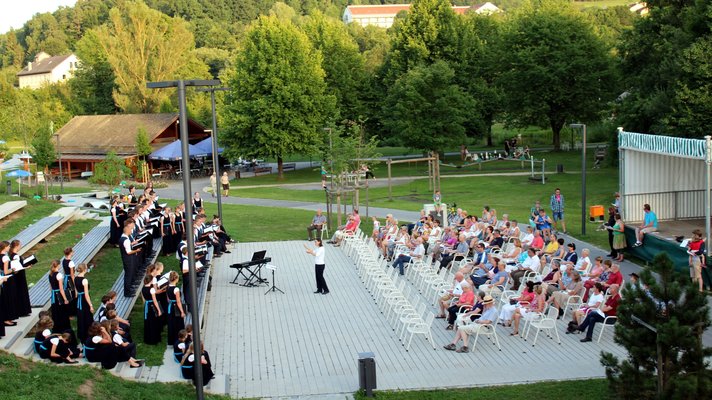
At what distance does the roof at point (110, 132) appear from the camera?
191 feet

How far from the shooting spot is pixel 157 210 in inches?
938

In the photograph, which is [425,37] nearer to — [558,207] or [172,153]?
[172,153]

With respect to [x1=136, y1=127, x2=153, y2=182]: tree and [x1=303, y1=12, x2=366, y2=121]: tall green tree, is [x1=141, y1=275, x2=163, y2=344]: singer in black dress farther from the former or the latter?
[x1=303, y1=12, x2=366, y2=121]: tall green tree

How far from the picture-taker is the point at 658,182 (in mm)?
24281

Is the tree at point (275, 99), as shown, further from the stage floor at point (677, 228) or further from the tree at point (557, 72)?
the stage floor at point (677, 228)

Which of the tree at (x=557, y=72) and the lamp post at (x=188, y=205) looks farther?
the tree at (x=557, y=72)

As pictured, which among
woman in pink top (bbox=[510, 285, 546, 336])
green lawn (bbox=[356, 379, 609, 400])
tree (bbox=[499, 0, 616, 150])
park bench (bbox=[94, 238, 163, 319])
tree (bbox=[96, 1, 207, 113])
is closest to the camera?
green lawn (bbox=[356, 379, 609, 400])

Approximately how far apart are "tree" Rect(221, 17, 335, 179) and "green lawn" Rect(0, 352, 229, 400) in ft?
129

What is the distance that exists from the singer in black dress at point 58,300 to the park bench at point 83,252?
891mm

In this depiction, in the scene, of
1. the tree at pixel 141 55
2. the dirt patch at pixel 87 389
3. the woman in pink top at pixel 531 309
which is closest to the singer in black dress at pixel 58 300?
the dirt patch at pixel 87 389

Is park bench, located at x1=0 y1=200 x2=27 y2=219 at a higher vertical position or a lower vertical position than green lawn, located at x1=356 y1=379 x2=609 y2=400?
higher

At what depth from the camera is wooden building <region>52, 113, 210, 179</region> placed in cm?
5759

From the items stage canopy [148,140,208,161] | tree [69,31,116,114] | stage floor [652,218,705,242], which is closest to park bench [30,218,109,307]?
stage floor [652,218,705,242]

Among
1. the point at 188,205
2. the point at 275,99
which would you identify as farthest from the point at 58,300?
the point at 275,99
